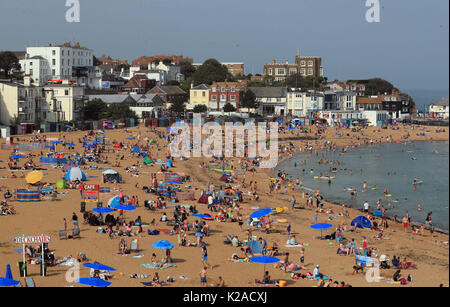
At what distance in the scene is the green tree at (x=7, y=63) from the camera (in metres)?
80.5

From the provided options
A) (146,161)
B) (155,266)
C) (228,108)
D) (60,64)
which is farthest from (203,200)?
(60,64)

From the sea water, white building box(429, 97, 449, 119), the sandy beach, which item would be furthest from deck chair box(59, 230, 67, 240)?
white building box(429, 97, 449, 119)

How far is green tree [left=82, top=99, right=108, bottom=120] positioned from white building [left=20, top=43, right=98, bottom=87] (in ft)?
73.9

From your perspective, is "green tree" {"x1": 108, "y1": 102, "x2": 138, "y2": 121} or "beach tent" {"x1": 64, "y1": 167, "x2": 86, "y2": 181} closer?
"beach tent" {"x1": 64, "y1": 167, "x2": 86, "y2": 181}

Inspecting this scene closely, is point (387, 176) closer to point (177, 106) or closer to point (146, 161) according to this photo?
point (146, 161)

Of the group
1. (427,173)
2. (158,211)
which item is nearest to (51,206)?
(158,211)

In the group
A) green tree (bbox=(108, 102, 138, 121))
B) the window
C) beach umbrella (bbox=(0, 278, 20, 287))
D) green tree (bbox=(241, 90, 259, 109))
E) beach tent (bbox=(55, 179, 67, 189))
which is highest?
the window

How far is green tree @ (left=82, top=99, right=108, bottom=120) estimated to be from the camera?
66.8 metres

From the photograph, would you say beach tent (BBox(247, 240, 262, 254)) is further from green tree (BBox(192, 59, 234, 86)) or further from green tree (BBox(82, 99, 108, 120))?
green tree (BBox(192, 59, 234, 86))

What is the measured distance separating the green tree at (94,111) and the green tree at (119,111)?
725mm

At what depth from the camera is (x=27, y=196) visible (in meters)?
26.5

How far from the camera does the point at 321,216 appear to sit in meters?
28.3

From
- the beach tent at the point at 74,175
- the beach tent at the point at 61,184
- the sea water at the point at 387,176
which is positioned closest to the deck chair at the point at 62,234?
the beach tent at the point at 61,184

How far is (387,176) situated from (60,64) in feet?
197
